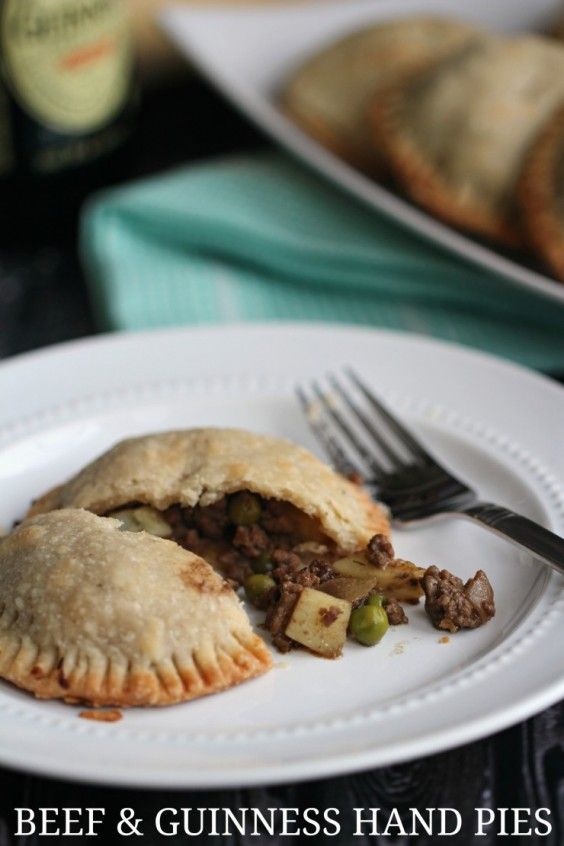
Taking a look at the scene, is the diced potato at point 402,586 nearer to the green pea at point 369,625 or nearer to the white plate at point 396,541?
the white plate at point 396,541

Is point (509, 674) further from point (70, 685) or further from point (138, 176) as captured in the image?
point (138, 176)

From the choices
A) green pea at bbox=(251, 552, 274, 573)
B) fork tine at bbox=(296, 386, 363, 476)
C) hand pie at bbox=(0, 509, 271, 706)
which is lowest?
fork tine at bbox=(296, 386, 363, 476)

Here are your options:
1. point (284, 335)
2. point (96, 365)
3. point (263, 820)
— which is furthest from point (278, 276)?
point (263, 820)

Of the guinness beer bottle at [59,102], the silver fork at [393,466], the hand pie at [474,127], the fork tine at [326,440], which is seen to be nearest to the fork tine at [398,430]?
the silver fork at [393,466]

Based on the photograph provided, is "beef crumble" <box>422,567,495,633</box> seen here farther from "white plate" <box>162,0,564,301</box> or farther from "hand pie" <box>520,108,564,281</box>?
"white plate" <box>162,0,564,301</box>

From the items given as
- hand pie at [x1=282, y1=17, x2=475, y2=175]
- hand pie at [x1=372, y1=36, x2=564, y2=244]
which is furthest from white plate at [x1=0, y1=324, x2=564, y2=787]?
hand pie at [x1=282, y1=17, x2=475, y2=175]

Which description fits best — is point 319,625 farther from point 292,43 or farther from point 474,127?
point 292,43

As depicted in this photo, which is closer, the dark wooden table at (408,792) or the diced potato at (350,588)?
the dark wooden table at (408,792)
